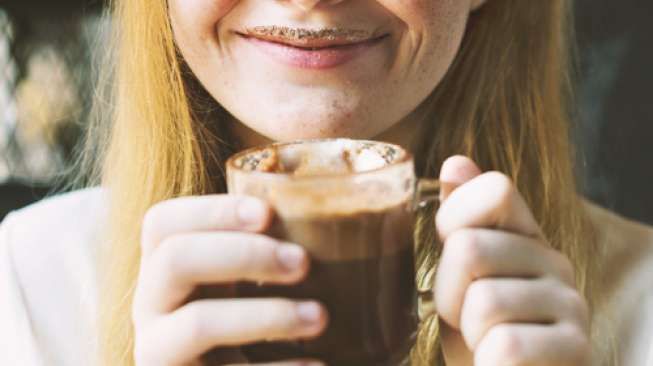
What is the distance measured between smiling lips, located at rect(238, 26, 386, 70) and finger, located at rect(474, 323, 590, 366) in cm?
46

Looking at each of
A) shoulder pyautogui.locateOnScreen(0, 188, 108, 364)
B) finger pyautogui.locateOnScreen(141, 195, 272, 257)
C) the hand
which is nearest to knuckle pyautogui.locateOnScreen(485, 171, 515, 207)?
the hand

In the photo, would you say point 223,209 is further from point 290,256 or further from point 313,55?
point 313,55

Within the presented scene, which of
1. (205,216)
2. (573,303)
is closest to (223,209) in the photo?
(205,216)

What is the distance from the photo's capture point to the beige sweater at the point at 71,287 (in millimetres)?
1441

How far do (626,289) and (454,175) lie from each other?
720 millimetres

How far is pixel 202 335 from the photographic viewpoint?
80cm

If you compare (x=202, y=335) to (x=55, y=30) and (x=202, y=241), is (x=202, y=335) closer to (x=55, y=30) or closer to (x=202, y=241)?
(x=202, y=241)


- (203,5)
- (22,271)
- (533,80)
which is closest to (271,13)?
(203,5)

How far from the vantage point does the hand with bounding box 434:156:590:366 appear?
0.82m

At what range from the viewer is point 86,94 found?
8.97 feet

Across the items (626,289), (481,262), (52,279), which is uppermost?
(481,262)

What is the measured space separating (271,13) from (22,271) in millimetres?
747

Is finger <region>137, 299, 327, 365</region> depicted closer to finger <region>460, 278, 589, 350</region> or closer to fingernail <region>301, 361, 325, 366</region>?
fingernail <region>301, 361, 325, 366</region>

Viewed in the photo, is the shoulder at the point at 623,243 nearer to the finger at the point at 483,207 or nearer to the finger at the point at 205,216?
the finger at the point at 483,207
